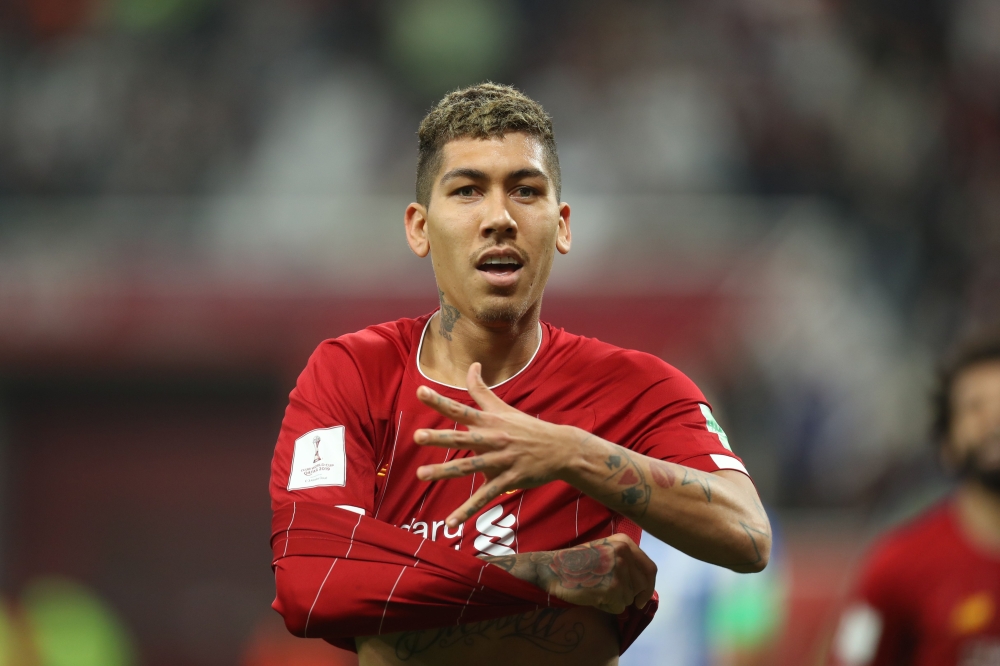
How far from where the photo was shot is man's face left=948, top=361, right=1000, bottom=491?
4.84 metres

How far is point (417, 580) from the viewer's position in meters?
2.70

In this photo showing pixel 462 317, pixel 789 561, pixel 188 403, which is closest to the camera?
pixel 462 317

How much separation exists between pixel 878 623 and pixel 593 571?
2.40 m

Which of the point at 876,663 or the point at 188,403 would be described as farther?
the point at 188,403

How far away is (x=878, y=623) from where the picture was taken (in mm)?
4609

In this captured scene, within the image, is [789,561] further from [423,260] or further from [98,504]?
[98,504]

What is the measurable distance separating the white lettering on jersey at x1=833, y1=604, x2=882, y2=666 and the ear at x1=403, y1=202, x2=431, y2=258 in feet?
8.42

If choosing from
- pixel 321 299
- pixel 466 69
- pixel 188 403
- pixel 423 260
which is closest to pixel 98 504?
pixel 188 403

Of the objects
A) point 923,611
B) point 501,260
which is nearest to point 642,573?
point 501,260

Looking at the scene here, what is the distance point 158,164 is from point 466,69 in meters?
3.43

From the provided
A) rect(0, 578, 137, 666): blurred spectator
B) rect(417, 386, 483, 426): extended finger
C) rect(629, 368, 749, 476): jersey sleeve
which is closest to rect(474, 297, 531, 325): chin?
rect(629, 368, 749, 476): jersey sleeve

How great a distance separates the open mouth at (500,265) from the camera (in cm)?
315

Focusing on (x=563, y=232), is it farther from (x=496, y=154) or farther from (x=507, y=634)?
(x=507, y=634)

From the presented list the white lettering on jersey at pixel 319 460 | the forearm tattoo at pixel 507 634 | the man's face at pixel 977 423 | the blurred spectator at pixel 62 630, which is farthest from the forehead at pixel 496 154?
the blurred spectator at pixel 62 630
